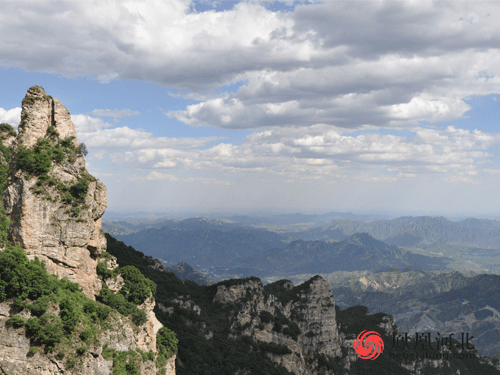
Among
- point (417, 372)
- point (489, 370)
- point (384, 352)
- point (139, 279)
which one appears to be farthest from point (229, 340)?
point (489, 370)

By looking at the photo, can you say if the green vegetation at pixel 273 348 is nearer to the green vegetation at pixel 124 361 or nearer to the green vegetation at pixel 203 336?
the green vegetation at pixel 203 336

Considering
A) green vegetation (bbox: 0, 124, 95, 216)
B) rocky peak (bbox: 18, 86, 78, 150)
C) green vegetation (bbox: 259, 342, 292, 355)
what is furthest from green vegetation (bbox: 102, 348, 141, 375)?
green vegetation (bbox: 259, 342, 292, 355)

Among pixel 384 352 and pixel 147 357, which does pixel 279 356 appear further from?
pixel 384 352

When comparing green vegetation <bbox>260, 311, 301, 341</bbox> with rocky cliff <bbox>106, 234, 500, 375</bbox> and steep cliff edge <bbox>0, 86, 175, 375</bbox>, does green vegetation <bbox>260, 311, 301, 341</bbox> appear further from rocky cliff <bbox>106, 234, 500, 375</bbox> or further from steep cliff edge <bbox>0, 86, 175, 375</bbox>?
steep cliff edge <bbox>0, 86, 175, 375</bbox>

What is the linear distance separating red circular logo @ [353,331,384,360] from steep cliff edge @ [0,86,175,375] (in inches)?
4350

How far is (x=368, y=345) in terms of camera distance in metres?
140

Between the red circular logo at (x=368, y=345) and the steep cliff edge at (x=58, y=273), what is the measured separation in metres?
110

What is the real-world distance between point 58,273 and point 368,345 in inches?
5367

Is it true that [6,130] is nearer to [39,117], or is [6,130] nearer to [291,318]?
[39,117]

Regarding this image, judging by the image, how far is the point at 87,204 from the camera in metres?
43.1

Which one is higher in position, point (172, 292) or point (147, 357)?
point (147, 357)

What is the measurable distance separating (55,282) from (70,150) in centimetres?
1681

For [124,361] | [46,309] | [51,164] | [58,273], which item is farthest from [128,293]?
[51,164]

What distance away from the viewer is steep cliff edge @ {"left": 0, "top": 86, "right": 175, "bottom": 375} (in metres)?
33.2
